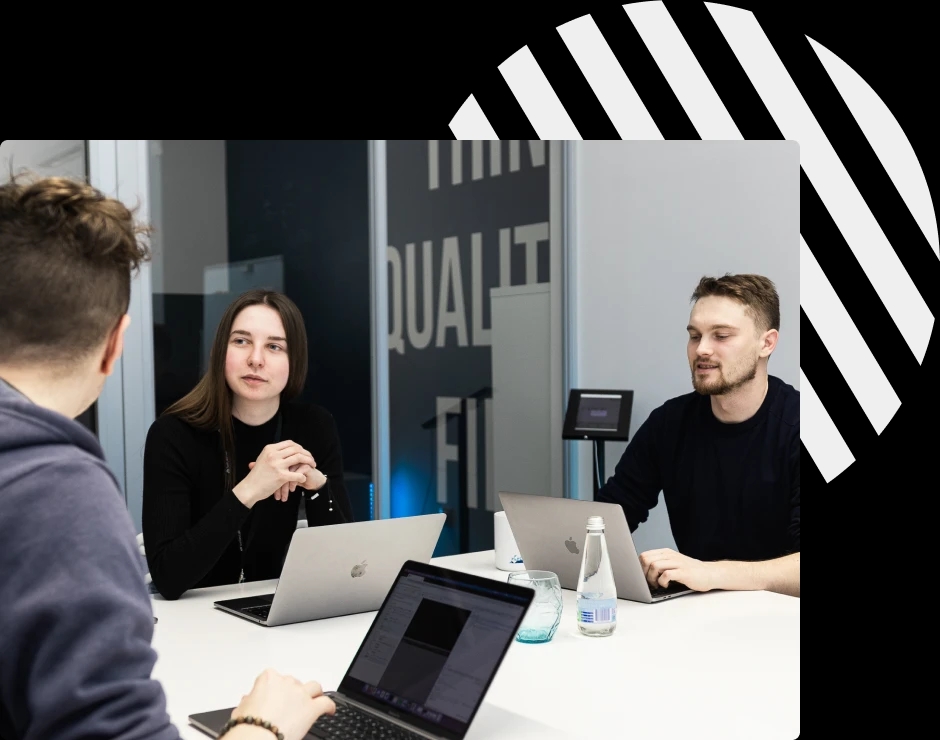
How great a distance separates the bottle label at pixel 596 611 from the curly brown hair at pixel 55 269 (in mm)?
1172

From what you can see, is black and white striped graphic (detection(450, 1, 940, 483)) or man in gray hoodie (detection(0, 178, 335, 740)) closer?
man in gray hoodie (detection(0, 178, 335, 740))

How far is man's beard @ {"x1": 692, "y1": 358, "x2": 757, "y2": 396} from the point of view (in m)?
3.15

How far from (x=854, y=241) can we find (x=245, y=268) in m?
2.49

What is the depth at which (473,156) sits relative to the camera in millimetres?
4879

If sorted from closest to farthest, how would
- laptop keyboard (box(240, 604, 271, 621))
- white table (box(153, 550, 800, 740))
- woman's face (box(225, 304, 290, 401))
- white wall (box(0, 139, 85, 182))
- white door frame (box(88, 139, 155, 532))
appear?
white table (box(153, 550, 800, 740))
laptop keyboard (box(240, 604, 271, 621))
woman's face (box(225, 304, 290, 401))
white wall (box(0, 139, 85, 182))
white door frame (box(88, 139, 155, 532))

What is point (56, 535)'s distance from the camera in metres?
1.00

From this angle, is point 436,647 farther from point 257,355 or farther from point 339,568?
point 257,355

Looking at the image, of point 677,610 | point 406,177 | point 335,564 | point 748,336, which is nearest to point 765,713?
point 677,610

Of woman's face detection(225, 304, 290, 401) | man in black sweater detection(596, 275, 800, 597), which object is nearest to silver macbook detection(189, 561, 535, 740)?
woman's face detection(225, 304, 290, 401)

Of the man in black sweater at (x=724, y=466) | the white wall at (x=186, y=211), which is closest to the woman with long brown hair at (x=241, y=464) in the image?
the man in black sweater at (x=724, y=466)

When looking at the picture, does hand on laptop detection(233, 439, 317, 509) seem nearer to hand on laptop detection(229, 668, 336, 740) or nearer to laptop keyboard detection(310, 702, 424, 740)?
laptop keyboard detection(310, 702, 424, 740)

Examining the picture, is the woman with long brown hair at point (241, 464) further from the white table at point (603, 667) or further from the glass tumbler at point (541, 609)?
the glass tumbler at point (541, 609)

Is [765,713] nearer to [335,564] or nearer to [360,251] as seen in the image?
[335,564]

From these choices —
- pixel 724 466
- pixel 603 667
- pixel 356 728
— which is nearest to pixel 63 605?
pixel 356 728
